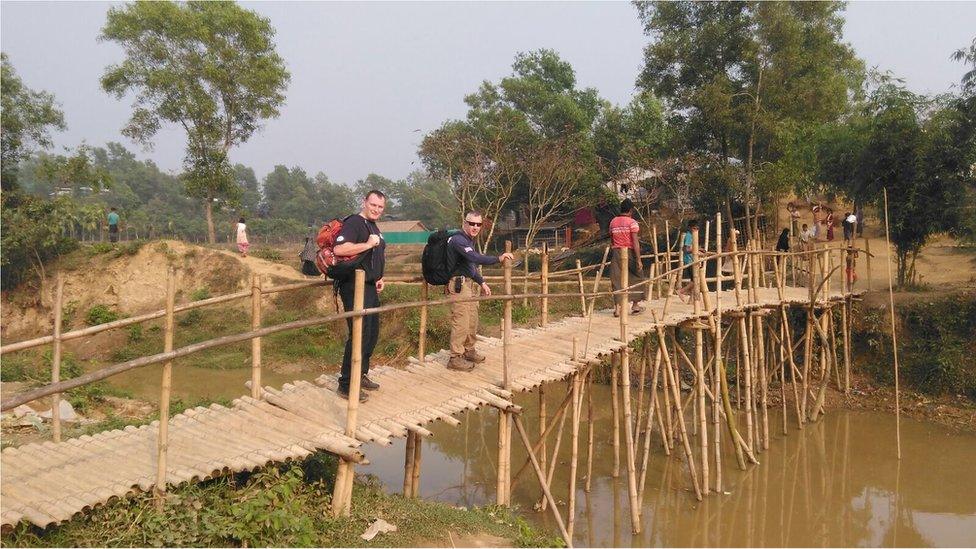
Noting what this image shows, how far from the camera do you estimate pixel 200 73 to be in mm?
19250

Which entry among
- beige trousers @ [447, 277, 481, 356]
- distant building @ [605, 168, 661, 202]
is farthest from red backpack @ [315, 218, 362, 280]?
distant building @ [605, 168, 661, 202]

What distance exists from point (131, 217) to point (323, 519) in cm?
3495

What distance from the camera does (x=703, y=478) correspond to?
758cm

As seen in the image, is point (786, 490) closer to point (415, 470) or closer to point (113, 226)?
point (415, 470)

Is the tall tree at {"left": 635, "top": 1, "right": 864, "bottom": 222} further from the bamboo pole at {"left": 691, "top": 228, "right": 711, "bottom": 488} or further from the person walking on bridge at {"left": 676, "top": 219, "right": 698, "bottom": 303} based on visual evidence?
the bamboo pole at {"left": 691, "top": 228, "right": 711, "bottom": 488}

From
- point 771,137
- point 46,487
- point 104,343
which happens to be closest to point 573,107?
point 771,137

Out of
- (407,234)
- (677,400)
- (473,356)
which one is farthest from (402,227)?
(473,356)

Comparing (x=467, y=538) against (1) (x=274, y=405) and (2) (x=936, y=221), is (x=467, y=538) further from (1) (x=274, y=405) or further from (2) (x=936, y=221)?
(2) (x=936, y=221)

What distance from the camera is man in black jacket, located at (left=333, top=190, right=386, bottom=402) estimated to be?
15.5ft

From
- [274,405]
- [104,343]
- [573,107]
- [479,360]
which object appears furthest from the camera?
[573,107]

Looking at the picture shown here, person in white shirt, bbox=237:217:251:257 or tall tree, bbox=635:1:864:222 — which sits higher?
tall tree, bbox=635:1:864:222

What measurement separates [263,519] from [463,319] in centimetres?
Answer: 261

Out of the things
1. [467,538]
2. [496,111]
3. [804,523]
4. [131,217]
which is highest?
[496,111]

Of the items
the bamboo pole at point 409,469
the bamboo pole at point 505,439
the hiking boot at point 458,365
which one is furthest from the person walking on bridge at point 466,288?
the bamboo pole at point 409,469
